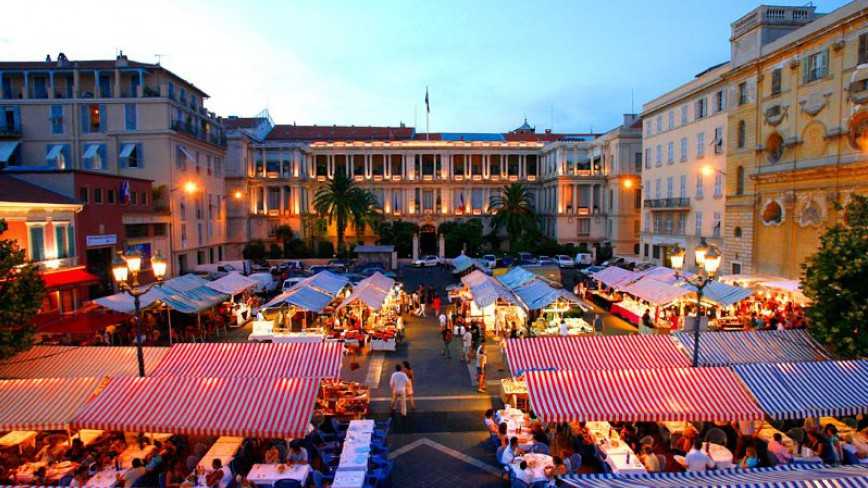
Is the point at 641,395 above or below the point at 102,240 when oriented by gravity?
below

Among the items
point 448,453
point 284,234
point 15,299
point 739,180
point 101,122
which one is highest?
point 101,122

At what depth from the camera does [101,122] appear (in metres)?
39.9

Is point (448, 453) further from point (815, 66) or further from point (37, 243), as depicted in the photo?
point (815, 66)

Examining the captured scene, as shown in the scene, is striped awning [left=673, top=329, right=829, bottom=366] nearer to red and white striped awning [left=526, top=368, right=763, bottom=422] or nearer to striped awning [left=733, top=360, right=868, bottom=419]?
striped awning [left=733, top=360, right=868, bottom=419]

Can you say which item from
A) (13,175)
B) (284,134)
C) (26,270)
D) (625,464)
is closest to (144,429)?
(26,270)

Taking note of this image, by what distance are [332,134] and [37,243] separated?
4994 cm

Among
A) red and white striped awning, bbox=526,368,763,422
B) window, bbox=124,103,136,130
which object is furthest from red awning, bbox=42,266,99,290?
red and white striped awning, bbox=526,368,763,422

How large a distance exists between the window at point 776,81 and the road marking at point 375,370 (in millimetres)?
24953

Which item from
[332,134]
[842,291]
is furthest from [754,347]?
[332,134]

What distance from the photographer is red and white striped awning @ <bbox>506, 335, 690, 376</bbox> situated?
13625 millimetres

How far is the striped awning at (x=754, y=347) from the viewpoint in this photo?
45.5 feet

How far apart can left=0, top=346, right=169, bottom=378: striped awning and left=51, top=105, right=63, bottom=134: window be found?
3220 cm

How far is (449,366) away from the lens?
19.6 meters

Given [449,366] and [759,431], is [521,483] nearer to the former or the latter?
[759,431]
